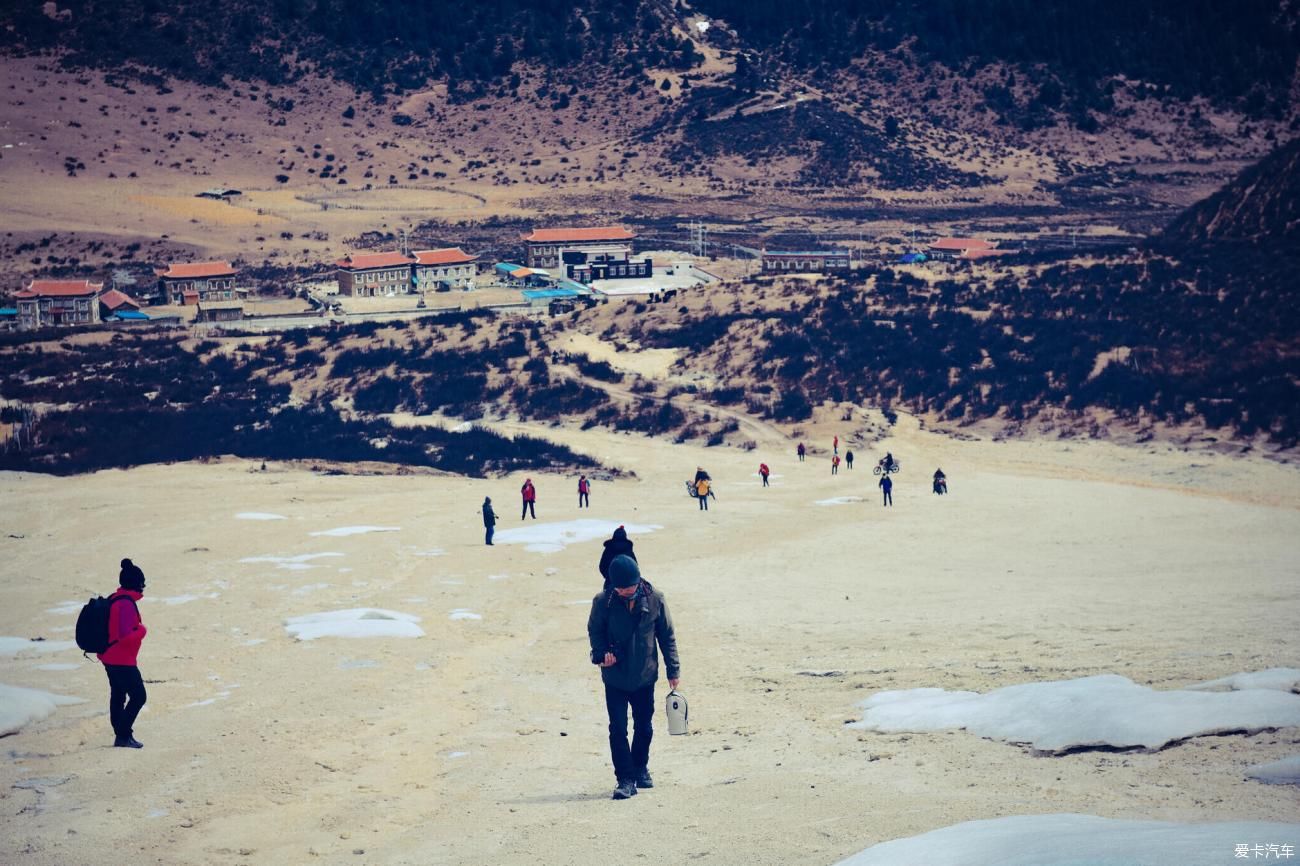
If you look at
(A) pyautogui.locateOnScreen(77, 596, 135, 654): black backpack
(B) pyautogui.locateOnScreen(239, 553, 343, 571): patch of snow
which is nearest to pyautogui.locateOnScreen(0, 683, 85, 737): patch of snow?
(A) pyautogui.locateOnScreen(77, 596, 135, 654): black backpack

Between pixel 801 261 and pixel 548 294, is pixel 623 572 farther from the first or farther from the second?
pixel 801 261

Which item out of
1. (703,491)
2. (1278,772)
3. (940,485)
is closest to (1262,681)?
(1278,772)

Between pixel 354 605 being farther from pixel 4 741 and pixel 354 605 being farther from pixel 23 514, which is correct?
pixel 23 514

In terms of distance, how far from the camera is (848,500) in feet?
112

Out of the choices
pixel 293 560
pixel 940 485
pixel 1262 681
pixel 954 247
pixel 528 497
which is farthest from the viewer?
pixel 954 247

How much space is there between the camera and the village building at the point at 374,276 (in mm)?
80250

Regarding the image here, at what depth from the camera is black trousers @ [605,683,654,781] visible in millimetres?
10102

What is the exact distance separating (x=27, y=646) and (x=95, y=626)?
6.61m

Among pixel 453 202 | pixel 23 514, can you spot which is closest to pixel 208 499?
pixel 23 514

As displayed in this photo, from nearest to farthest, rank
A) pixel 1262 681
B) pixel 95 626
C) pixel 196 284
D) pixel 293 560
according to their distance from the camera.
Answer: pixel 1262 681, pixel 95 626, pixel 293 560, pixel 196 284

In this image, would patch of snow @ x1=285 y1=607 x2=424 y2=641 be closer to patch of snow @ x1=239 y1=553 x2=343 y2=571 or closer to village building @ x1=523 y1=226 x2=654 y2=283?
patch of snow @ x1=239 y1=553 x2=343 y2=571

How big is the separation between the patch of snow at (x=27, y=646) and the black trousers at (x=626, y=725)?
1012 cm

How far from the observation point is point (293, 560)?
998 inches

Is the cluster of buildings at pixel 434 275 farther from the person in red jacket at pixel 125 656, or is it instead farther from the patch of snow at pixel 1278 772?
the patch of snow at pixel 1278 772
